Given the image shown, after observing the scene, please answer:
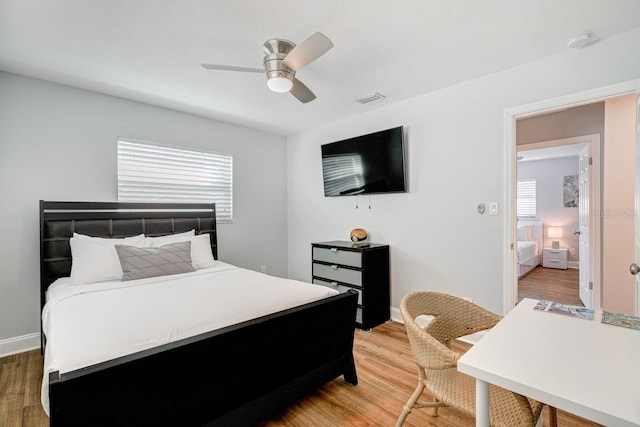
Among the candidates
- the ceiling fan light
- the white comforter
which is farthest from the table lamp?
the ceiling fan light

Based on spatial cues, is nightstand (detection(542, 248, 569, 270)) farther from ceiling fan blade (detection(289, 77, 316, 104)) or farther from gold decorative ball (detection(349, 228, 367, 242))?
ceiling fan blade (detection(289, 77, 316, 104))

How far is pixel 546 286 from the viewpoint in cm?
508

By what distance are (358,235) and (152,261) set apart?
219 centimetres

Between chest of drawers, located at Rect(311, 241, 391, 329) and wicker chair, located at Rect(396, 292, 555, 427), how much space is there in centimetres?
139

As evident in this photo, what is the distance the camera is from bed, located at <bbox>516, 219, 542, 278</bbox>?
5912 millimetres

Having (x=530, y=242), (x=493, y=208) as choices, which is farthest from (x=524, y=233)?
(x=493, y=208)

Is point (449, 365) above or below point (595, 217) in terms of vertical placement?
below

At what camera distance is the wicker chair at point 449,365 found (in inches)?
48.2

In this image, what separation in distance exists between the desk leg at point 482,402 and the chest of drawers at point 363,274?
211 centimetres

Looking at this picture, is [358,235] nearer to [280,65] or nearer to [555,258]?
[280,65]

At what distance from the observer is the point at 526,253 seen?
5.88 m

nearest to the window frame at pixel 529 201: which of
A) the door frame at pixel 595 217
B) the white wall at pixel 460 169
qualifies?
the door frame at pixel 595 217

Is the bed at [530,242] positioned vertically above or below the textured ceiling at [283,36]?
below

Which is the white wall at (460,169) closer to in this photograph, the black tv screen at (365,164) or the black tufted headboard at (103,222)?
the black tv screen at (365,164)
